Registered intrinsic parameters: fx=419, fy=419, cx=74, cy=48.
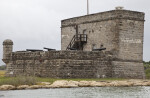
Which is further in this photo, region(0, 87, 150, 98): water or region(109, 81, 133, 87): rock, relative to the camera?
region(109, 81, 133, 87): rock

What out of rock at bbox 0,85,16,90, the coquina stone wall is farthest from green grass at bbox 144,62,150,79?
rock at bbox 0,85,16,90

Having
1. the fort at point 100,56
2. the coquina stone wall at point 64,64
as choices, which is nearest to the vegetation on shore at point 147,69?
the fort at point 100,56

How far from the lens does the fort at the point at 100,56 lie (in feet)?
129

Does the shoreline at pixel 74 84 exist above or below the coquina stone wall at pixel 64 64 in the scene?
below

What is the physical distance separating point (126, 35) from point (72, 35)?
8780mm

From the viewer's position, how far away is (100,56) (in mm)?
40062

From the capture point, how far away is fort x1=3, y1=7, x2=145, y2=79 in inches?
1548

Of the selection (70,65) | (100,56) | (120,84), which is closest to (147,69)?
(100,56)

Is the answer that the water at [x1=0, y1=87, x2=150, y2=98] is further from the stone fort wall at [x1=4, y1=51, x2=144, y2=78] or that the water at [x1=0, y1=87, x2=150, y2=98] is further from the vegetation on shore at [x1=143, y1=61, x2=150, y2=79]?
the vegetation on shore at [x1=143, y1=61, x2=150, y2=79]

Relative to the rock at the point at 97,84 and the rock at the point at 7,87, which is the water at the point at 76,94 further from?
the rock at the point at 97,84

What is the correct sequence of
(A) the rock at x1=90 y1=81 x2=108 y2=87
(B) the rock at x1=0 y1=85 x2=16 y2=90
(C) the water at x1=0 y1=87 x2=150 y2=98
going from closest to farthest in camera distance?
1. (C) the water at x1=0 y1=87 x2=150 y2=98
2. (B) the rock at x1=0 y1=85 x2=16 y2=90
3. (A) the rock at x1=90 y1=81 x2=108 y2=87

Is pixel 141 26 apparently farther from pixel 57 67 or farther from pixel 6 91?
pixel 6 91

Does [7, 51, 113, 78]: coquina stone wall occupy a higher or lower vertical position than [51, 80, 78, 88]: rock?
higher

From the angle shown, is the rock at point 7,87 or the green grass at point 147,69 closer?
the rock at point 7,87
